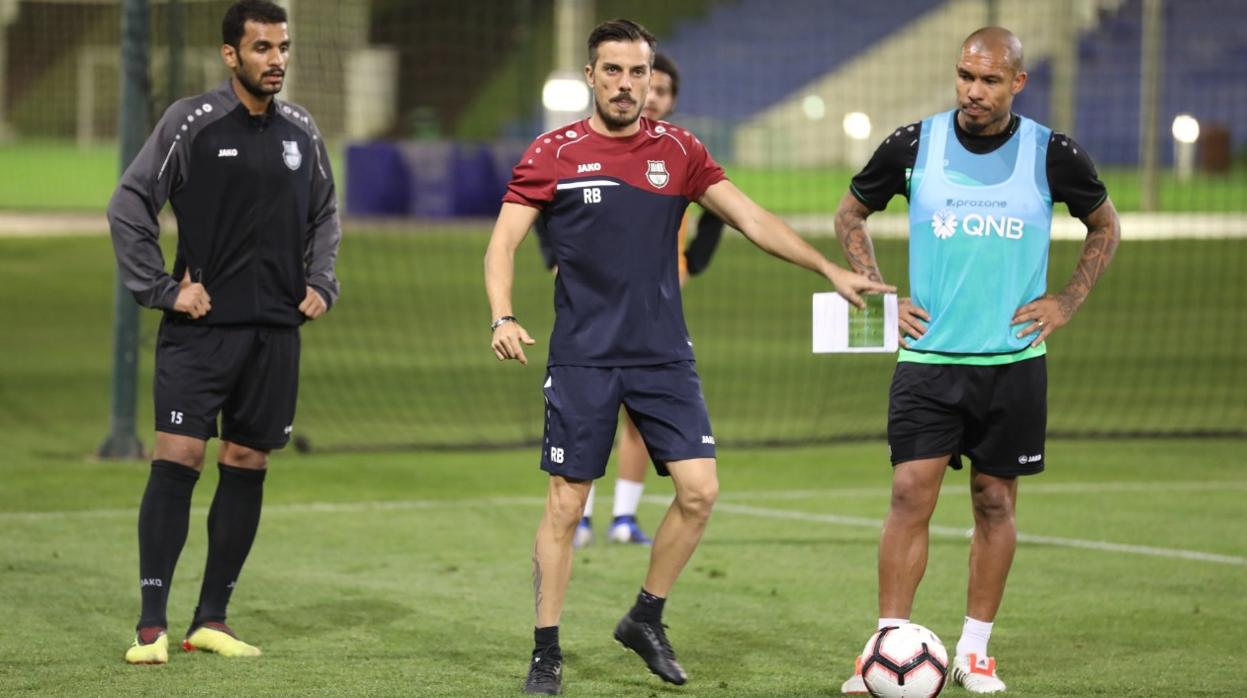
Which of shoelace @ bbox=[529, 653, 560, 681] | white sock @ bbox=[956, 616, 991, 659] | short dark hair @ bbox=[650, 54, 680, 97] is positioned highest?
short dark hair @ bbox=[650, 54, 680, 97]

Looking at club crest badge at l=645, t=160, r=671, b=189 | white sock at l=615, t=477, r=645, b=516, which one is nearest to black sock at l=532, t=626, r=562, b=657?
club crest badge at l=645, t=160, r=671, b=189

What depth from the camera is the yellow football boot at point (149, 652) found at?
20.5 ft

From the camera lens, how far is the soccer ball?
18.1ft

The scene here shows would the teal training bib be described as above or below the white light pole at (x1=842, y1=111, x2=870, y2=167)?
below

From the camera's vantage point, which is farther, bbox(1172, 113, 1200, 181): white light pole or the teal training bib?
bbox(1172, 113, 1200, 181): white light pole

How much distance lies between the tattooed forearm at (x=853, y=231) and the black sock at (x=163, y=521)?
236cm

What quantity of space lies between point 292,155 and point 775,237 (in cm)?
175

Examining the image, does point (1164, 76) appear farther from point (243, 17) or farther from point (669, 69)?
point (243, 17)

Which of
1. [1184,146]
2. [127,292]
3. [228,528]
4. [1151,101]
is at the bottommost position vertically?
[228,528]

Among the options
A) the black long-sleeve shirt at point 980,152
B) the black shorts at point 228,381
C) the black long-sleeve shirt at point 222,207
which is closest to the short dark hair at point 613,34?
the black long-sleeve shirt at point 980,152

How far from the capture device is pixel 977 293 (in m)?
5.90

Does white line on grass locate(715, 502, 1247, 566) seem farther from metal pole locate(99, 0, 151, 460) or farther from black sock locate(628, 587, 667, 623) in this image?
metal pole locate(99, 0, 151, 460)

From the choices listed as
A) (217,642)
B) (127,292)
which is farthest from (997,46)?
(127,292)

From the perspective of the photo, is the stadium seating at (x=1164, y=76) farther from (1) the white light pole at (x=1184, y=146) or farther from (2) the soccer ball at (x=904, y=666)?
(2) the soccer ball at (x=904, y=666)
